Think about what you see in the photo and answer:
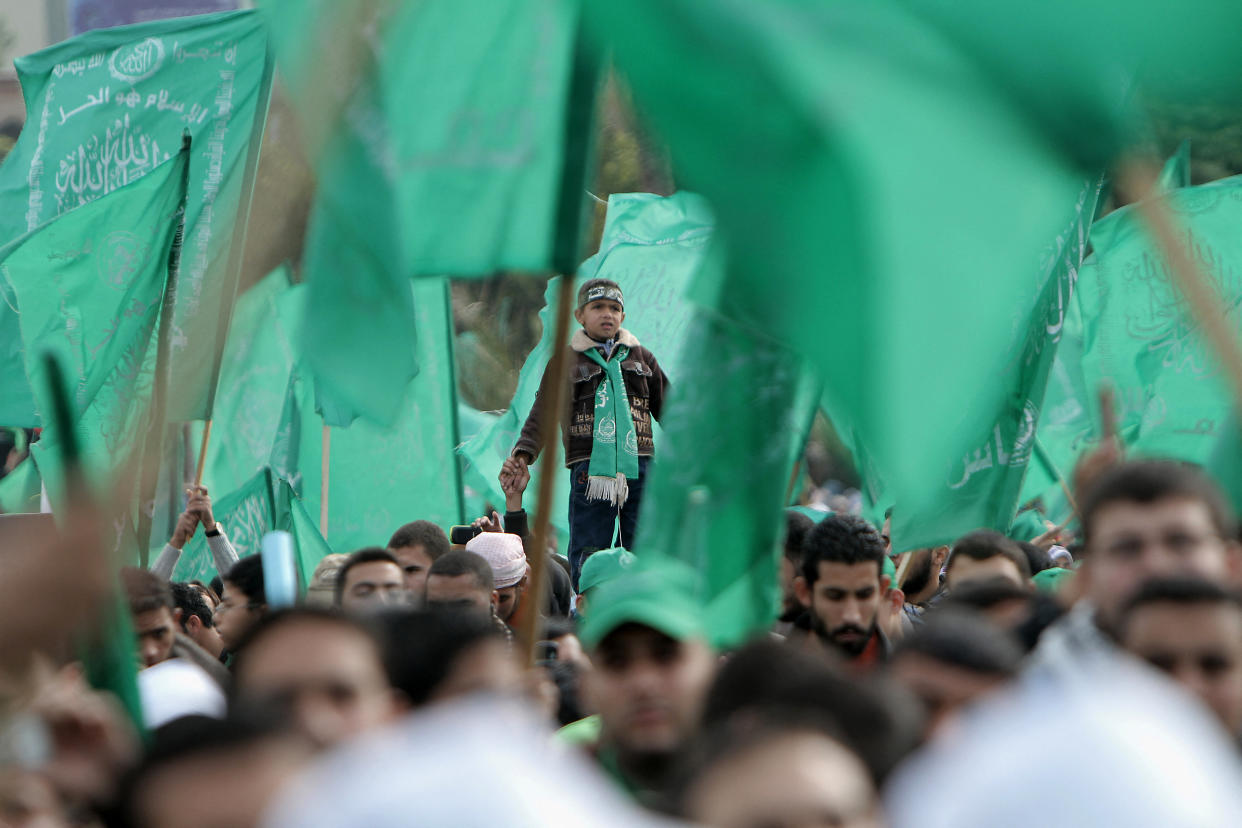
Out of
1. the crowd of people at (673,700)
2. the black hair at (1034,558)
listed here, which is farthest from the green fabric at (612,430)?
the crowd of people at (673,700)

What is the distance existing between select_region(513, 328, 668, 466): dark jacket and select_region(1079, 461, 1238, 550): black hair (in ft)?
10.8

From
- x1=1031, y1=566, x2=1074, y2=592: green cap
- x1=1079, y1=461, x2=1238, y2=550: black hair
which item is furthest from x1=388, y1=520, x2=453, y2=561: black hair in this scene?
x1=1079, y1=461, x2=1238, y2=550: black hair

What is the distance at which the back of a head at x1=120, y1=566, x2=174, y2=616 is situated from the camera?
4.20m

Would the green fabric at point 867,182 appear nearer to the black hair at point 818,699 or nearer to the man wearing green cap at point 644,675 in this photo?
the black hair at point 818,699

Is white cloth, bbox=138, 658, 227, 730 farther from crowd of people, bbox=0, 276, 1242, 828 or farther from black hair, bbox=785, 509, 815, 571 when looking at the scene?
black hair, bbox=785, 509, 815, 571

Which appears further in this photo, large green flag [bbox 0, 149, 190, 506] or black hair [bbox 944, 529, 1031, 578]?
large green flag [bbox 0, 149, 190, 506]

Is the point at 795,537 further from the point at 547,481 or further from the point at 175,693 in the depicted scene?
the point at 175,693

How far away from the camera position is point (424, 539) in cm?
562

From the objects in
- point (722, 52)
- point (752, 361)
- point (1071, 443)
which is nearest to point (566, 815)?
point (722, 52)

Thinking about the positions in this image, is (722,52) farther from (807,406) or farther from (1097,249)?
(1097,249)

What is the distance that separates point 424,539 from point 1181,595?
11.1ft

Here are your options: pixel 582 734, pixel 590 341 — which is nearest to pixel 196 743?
pixel 582 734

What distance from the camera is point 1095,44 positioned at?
8.21ft

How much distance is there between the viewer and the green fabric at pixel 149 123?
18.6ft
